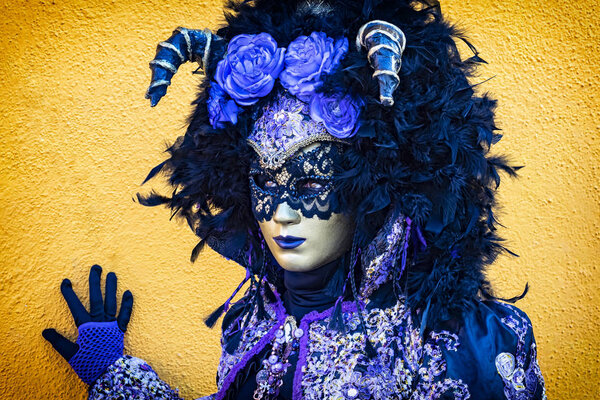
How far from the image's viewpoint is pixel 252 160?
1.86 meters

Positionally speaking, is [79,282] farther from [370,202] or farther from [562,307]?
[562,307]

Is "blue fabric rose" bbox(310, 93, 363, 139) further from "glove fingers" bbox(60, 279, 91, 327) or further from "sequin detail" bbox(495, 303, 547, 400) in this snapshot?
"glove fingers" bbox(60, 279, 91, 327)

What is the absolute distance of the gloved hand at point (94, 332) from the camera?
2184 mm

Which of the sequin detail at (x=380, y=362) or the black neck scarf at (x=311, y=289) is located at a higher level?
the black neck scarf at (x=311, y=289)

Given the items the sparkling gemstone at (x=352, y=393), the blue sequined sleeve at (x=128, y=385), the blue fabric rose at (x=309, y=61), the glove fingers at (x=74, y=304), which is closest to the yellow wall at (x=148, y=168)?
the glove fingers at (x=74, y=304)

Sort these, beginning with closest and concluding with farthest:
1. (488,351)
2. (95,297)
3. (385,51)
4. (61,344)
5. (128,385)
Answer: (385,51) < (488,351) < (128,385) < (61,344) < (95,297)

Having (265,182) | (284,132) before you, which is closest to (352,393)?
(265,182)

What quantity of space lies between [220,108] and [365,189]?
51 cm

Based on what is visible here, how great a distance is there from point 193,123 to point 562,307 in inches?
71.6

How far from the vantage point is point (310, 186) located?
1.77m

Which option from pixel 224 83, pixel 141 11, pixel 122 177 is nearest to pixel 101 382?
pixel 122 177

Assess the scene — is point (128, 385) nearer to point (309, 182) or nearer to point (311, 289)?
point (311, 289)

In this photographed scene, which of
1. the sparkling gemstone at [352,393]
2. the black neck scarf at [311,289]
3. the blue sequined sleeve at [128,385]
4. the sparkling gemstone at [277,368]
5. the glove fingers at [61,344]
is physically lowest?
the blue sequined sleeve at [128,385]

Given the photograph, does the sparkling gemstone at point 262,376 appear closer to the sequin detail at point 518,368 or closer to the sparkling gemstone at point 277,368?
the sparkling gemstone at point 277,368
